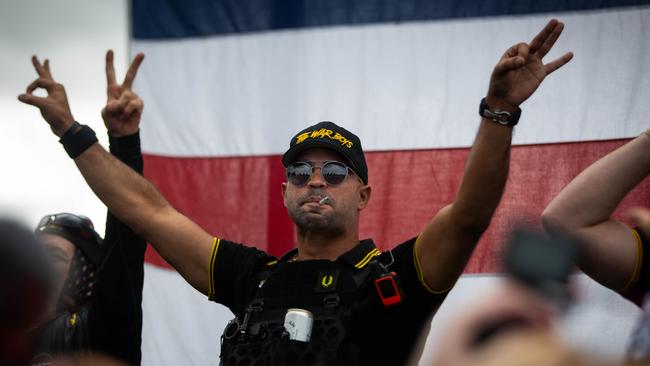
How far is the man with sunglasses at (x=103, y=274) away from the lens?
4.14 metres

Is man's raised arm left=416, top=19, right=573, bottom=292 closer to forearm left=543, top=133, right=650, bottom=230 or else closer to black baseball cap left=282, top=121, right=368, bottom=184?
forearm left=543, top=133, right=650, bottom=230

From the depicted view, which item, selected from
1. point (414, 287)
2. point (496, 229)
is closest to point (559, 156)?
point (496, 229)

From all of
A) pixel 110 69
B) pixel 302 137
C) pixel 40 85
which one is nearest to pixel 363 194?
pixel 302 137

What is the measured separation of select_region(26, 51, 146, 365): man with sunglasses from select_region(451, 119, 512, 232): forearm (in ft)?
4.55

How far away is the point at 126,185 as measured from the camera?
14.4 feet

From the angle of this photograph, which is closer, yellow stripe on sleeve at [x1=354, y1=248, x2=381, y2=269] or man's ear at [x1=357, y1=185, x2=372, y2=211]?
yellow stripe on sleeve at [x1=354, y1=248, x2=381, y2=269]

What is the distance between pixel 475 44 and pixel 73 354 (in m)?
2.49

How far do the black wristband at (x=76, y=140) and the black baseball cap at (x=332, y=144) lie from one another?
0.81m

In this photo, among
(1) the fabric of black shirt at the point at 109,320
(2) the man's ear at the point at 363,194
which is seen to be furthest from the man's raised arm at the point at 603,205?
(1) the fabric of black shirt at the point at 109,320

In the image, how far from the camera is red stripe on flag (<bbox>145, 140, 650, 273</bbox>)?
5094 millimetres

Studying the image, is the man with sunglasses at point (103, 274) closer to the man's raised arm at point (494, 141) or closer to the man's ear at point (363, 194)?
the man's ear at point (363, 194)

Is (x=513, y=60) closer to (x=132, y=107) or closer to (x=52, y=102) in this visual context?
(x=132, y=107)

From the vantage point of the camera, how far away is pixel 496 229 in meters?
5.15

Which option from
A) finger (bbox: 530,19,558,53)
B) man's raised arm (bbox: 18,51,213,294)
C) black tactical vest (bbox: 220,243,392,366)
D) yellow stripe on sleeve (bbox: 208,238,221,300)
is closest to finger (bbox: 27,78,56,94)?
man's raised arm (bbox: 18,51,213,294)
